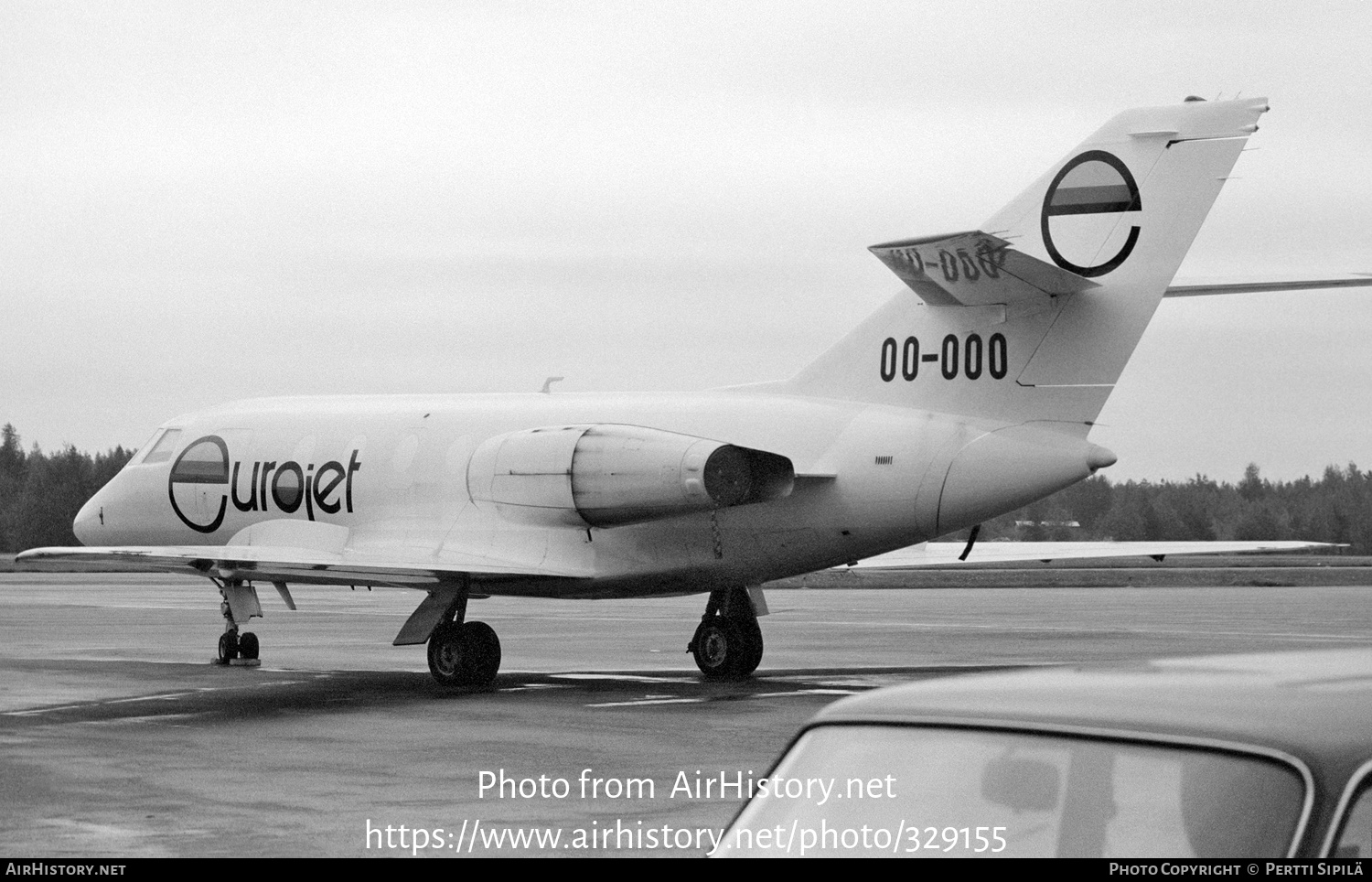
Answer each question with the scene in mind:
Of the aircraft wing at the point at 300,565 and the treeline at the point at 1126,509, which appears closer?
the aircraft wing at the point at 300,565

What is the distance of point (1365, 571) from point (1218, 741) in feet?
238

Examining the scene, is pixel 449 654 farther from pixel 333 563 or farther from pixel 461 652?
pixel 333 563

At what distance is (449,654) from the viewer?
19531mm

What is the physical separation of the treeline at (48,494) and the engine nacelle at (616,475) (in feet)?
185

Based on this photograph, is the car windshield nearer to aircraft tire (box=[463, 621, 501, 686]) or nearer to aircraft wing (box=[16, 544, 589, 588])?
aircraft wing (box=[16, 544, 589, 588])

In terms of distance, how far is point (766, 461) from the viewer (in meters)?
18.2

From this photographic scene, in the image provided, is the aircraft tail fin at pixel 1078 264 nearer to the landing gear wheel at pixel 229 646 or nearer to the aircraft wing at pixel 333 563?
the aircraft wing at pixel 333 563

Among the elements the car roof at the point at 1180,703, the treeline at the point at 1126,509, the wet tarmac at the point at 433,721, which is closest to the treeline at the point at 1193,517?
the treeline at the point at 1126,509

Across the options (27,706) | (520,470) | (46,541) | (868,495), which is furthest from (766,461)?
(46,541)

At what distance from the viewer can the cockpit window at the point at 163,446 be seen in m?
23.8

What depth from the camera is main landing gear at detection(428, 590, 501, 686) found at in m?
19.5

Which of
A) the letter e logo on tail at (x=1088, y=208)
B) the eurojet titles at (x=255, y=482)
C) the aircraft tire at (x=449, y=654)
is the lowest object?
the aircraft tire at (x=449, y=654)

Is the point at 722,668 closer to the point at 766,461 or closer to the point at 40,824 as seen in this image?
the point at 766,461

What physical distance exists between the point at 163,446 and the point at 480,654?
23.1ft
